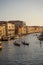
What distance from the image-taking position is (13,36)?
14289mm

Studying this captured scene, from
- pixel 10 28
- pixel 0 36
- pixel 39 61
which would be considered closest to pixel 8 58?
pixel 39 61

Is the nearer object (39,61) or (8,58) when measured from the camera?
(39,61)

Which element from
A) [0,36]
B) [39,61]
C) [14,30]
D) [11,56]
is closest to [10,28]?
[14,30]

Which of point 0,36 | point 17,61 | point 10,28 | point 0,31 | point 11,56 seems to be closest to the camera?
point 17,61

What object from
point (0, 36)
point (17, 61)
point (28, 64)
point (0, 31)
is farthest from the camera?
point (0, 31)

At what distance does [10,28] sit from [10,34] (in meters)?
1.61

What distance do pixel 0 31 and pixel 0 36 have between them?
93 cm

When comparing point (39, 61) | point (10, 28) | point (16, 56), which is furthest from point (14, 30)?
point (39, 61)

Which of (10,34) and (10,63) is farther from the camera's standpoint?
(10,34)

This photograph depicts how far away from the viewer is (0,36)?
45.0 ft

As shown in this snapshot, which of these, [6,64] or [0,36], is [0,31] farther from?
[6,64]

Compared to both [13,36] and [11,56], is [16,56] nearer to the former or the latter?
[11,56]

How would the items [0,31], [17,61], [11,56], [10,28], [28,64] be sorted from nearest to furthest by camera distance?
[28,64] → [17,61] → [11,56] → [0,31] → [10,28]

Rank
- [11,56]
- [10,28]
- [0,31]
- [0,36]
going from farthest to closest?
1. [10,28]
2. [0,31]
3. [0,36]
4. [11,56]
